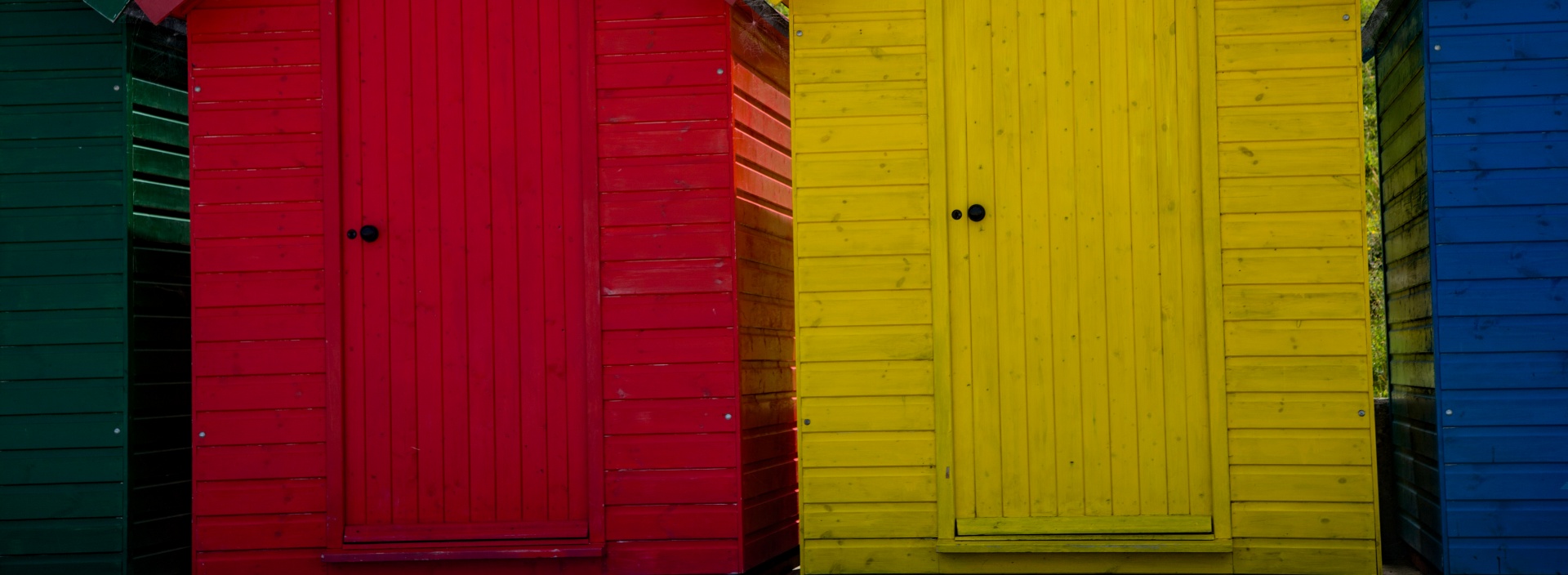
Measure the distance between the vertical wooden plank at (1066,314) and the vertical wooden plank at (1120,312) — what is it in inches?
4.0

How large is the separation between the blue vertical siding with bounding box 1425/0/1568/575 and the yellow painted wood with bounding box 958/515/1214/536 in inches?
32.1

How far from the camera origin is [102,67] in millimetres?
5016

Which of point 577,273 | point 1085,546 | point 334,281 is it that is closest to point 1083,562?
point 1085,546

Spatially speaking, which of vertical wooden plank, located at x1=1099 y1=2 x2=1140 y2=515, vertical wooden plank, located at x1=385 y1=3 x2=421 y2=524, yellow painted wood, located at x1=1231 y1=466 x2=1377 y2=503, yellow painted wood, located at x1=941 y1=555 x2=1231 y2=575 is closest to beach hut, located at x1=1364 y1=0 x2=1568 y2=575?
yellow painted wood, located at x1=1231 y1=466 x2=1377 y2=503

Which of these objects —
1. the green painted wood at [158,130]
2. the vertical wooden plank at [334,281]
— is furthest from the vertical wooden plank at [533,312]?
the green painted wood at [158,130]

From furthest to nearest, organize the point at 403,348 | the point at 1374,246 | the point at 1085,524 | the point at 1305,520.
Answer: the point at 1374,246 < the point at 403,348 < the point at 1085,524 < the point at 1305,520

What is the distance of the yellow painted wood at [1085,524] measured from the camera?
454 centimetres

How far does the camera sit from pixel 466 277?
193 inches

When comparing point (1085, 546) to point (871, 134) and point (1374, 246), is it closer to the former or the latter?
point (871, 134)

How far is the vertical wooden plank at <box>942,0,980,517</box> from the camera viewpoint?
4645mm

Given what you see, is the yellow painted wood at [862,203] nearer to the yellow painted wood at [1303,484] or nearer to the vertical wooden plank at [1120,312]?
the vertical wooden plank at [1120,312]

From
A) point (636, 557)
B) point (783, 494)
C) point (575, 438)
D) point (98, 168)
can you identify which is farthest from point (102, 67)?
point (783, 494)

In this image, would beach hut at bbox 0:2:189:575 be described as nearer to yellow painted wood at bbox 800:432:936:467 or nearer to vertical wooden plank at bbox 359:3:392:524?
vertical wooden plank at bbox 359:3:392:524

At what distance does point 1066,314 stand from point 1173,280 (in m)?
0.36
